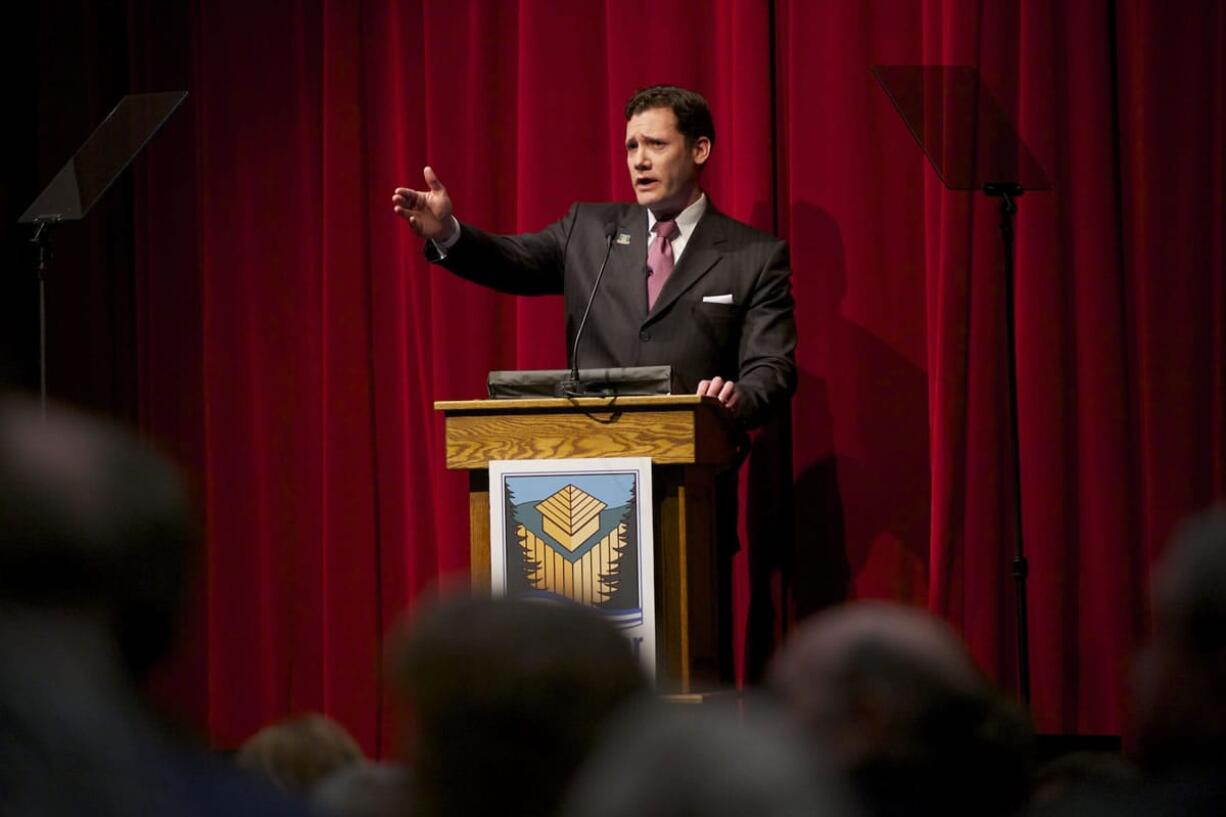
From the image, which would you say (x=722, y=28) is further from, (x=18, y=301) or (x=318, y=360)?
(x=18, y=301)

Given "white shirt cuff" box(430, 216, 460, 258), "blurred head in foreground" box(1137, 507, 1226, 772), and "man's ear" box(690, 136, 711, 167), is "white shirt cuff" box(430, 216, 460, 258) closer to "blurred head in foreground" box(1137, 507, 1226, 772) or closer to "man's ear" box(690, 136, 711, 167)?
"man's ear" box(690, 136, 711, 167)

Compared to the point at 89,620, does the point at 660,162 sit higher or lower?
higher

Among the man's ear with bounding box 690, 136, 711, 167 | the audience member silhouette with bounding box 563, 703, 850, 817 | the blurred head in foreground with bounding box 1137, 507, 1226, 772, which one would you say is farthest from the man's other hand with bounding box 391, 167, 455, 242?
the audience member silhouette with bounding box 563, 703, 850, 817

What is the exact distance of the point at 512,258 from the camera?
14.3 feet

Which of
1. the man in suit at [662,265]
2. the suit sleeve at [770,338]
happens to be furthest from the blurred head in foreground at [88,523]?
the man in suit at [662,265]

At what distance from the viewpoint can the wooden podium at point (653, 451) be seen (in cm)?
354

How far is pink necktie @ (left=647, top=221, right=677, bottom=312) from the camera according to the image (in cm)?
429

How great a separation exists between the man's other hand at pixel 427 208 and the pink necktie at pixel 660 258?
0.57 meters

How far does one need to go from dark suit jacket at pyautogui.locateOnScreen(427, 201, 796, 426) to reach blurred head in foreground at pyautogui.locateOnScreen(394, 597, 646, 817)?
10.6 ft

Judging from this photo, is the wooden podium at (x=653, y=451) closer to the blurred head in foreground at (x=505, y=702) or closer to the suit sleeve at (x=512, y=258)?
the suit sleeve at (x=512, y=258)

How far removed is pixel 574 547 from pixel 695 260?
106 cm

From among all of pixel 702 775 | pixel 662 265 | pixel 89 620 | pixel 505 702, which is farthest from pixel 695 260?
pixel 702 775

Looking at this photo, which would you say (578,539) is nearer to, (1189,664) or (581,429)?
(581,429)

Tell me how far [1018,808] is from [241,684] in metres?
4.77
